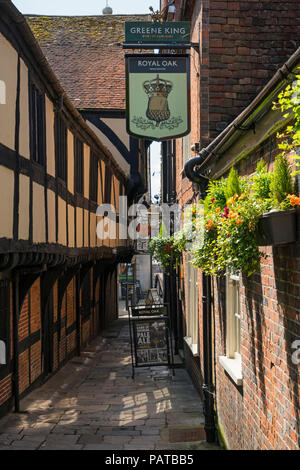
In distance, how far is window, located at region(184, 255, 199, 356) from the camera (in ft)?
30.8

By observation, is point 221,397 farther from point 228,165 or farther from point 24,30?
point 24,30

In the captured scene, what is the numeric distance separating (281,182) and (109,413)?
6057 mm

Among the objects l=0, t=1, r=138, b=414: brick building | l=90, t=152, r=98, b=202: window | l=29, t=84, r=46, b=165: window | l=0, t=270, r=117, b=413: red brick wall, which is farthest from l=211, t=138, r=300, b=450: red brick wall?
l=90, t=152, r=98, b=202: window

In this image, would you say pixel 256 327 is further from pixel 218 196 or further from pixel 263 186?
pixel 263 186

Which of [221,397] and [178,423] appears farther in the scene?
[178,423]

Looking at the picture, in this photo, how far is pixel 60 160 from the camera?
8.29 m

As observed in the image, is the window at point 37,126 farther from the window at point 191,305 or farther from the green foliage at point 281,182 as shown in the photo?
the green foliage at point 281,182

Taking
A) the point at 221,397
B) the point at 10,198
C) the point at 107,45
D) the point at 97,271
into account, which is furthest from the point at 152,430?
the point at 107,45

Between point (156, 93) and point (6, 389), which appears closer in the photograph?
point (156, 93)

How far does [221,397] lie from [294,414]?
324cm

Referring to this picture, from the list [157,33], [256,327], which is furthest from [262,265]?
[157,33]

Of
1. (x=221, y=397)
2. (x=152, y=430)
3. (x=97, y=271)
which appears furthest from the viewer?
(x=97, y=271)

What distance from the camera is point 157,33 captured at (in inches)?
304

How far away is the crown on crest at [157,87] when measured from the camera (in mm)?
7457
